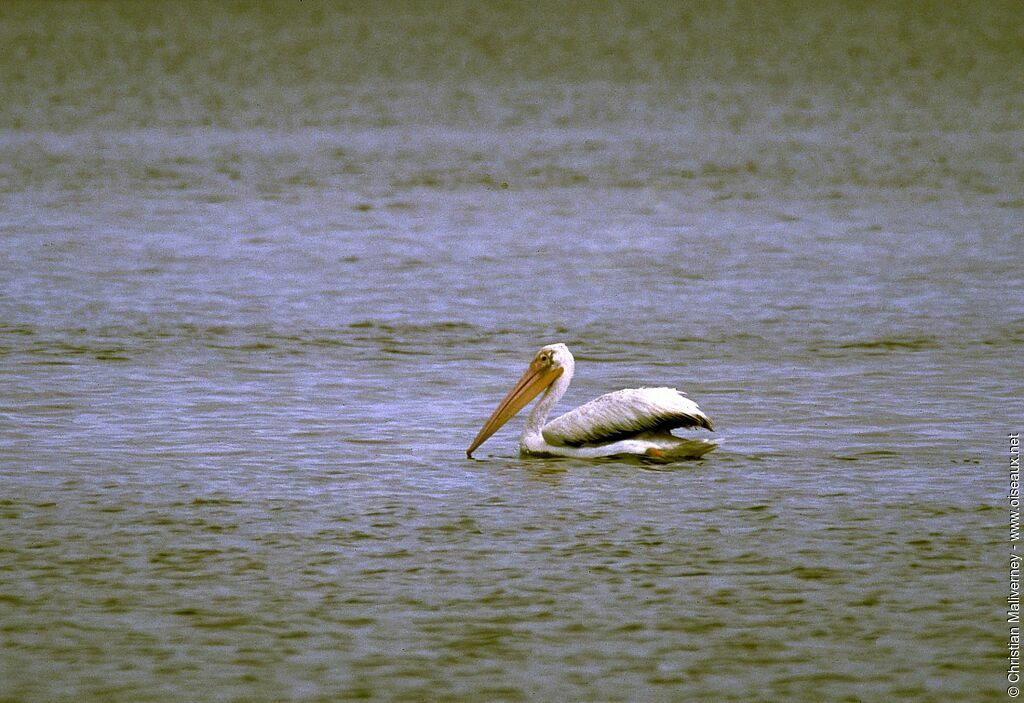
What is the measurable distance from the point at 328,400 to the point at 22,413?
4.52ft

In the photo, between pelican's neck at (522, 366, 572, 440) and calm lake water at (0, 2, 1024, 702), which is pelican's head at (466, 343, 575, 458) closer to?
pelican's neck at (522, 366, 572, 440)

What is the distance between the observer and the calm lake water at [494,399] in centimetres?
635

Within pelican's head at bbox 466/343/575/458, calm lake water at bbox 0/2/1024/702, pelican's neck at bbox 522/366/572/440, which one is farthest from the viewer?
pelican's head at bbox 466/343/575/458

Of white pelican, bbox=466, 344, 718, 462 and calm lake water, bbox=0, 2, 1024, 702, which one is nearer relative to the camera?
calm lake water, bbox=0, 2, 1024, 702

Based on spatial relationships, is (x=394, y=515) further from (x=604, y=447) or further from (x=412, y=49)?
(x=412, y=49)

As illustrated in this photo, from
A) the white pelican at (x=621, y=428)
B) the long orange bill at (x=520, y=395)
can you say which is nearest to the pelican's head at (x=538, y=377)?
the long orange bill at (x=520, y=395)

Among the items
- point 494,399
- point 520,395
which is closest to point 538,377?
point 520,395

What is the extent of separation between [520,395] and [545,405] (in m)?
0.14

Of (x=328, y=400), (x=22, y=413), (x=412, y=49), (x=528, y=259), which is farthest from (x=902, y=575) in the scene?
(x=412, y=49)

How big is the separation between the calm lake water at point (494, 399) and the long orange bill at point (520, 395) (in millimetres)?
105

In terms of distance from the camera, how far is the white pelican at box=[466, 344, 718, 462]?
28.5ft

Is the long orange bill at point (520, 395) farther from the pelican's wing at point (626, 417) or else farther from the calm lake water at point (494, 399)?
the pelican's wing at point (626, 417)

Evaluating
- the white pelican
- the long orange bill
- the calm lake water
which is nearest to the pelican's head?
the long orange bill

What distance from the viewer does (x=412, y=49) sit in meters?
34.4
